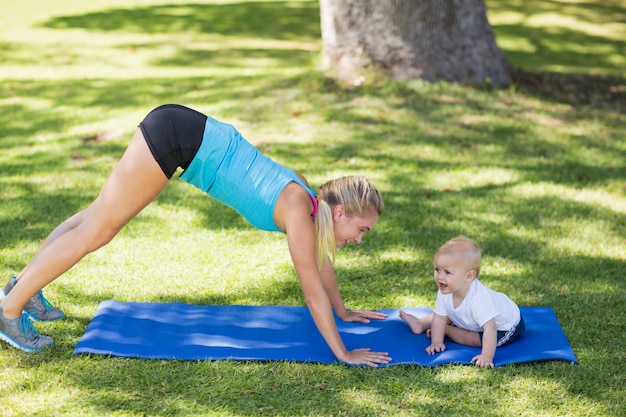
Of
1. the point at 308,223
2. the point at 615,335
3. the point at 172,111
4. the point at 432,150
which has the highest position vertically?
the point at 172,111

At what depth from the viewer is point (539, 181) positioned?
6.58 metres

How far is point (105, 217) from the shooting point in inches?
145

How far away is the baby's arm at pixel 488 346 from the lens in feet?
12.7

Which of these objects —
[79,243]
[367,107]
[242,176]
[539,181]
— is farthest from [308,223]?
[367,107]

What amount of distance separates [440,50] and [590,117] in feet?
5.90

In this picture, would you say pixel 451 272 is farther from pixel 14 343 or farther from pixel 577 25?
pixel 577 25

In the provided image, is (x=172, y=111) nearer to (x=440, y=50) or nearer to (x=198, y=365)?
(x=198, y=365)

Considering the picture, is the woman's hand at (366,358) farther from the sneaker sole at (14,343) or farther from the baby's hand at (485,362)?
the sneaker sole at (14,343)

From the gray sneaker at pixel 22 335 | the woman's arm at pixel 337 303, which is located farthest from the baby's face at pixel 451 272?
the gray sneaker at pixel 22 335

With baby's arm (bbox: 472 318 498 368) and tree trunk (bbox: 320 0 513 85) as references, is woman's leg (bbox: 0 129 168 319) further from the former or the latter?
tree trunk (bbox: 320 0 513 85)

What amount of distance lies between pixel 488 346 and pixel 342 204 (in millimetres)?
1086

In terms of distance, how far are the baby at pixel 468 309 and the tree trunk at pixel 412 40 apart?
4.61 m

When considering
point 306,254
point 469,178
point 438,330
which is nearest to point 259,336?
point 306,254

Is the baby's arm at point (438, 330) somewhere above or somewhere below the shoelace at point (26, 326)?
below
